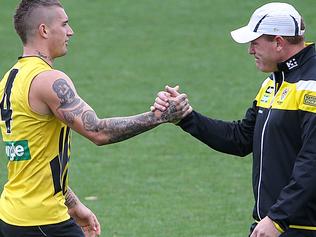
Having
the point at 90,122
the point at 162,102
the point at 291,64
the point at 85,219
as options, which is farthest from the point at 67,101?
the point at 291,64

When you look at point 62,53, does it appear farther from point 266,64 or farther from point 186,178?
point 186,178

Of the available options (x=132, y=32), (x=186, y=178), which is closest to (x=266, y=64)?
(x=186, y=178)

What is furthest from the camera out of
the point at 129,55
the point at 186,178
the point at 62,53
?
the point at 129,55

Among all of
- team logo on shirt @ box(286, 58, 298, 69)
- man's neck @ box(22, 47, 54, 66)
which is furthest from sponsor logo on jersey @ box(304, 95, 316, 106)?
man's neck @ box(22, 47, 54, 66)

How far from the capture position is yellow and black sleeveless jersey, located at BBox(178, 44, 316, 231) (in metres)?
5.92

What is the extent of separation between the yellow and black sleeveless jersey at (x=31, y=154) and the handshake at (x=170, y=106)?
2.10 ft

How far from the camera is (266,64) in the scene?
6.33 metres

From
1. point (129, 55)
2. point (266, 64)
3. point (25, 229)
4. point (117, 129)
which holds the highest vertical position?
Answer: point (266, 64)

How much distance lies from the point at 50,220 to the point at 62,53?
3.56 feet

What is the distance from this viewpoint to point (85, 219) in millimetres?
6934

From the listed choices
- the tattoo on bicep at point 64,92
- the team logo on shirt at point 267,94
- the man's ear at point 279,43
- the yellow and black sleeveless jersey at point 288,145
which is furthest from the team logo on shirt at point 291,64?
the tattoo on bicep at point 64,92

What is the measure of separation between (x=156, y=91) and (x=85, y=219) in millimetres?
9822

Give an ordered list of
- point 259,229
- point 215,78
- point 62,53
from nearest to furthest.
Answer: point 259,229 < point 62,53 < point 215,78

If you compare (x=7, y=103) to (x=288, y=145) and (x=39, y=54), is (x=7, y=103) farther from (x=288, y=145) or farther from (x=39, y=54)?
(x=288, y=145)
